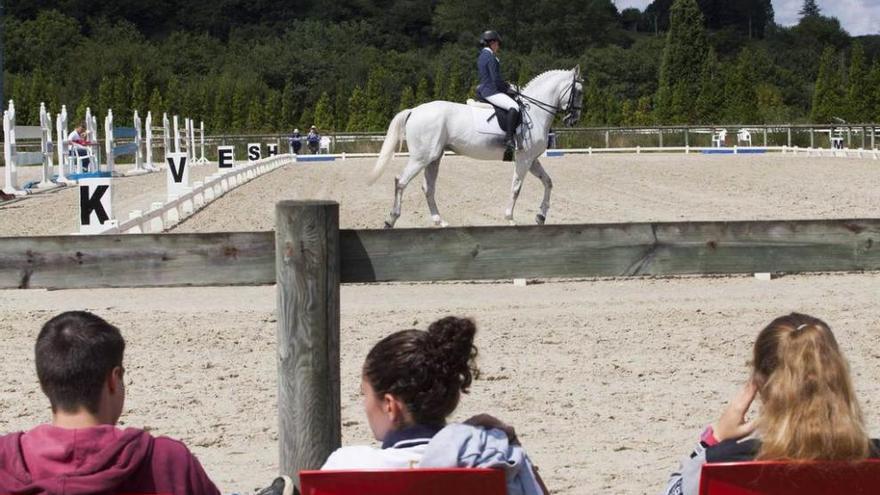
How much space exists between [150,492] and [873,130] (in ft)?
137

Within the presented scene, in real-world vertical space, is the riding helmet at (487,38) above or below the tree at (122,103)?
below

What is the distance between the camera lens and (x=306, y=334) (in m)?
4.23

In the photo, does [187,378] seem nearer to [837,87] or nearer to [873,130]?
[873,130]

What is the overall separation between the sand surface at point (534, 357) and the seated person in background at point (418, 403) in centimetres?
231

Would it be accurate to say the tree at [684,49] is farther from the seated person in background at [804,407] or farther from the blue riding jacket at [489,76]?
the seated person in background at [804,407]

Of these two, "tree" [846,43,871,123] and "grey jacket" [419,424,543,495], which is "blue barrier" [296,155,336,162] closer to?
"tree" [846,43,871,123]

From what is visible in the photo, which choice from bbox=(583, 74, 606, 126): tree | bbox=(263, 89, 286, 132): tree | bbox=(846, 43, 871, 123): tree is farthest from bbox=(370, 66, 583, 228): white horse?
bbox=(263, 89, 286, 132): tree

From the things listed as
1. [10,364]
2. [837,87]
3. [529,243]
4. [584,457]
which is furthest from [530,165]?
[837,87]

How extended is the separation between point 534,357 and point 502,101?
7.03m

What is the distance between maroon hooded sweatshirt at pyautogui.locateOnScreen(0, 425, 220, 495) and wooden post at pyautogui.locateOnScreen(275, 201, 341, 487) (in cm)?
123

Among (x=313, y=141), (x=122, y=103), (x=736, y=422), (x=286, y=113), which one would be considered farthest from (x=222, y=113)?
(x=736, y=422)

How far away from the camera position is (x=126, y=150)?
3644 cm

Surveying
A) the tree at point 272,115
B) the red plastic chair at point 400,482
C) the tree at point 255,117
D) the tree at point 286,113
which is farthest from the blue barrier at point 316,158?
the red plastic chair at point 400,482

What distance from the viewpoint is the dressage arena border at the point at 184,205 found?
48.9ft
